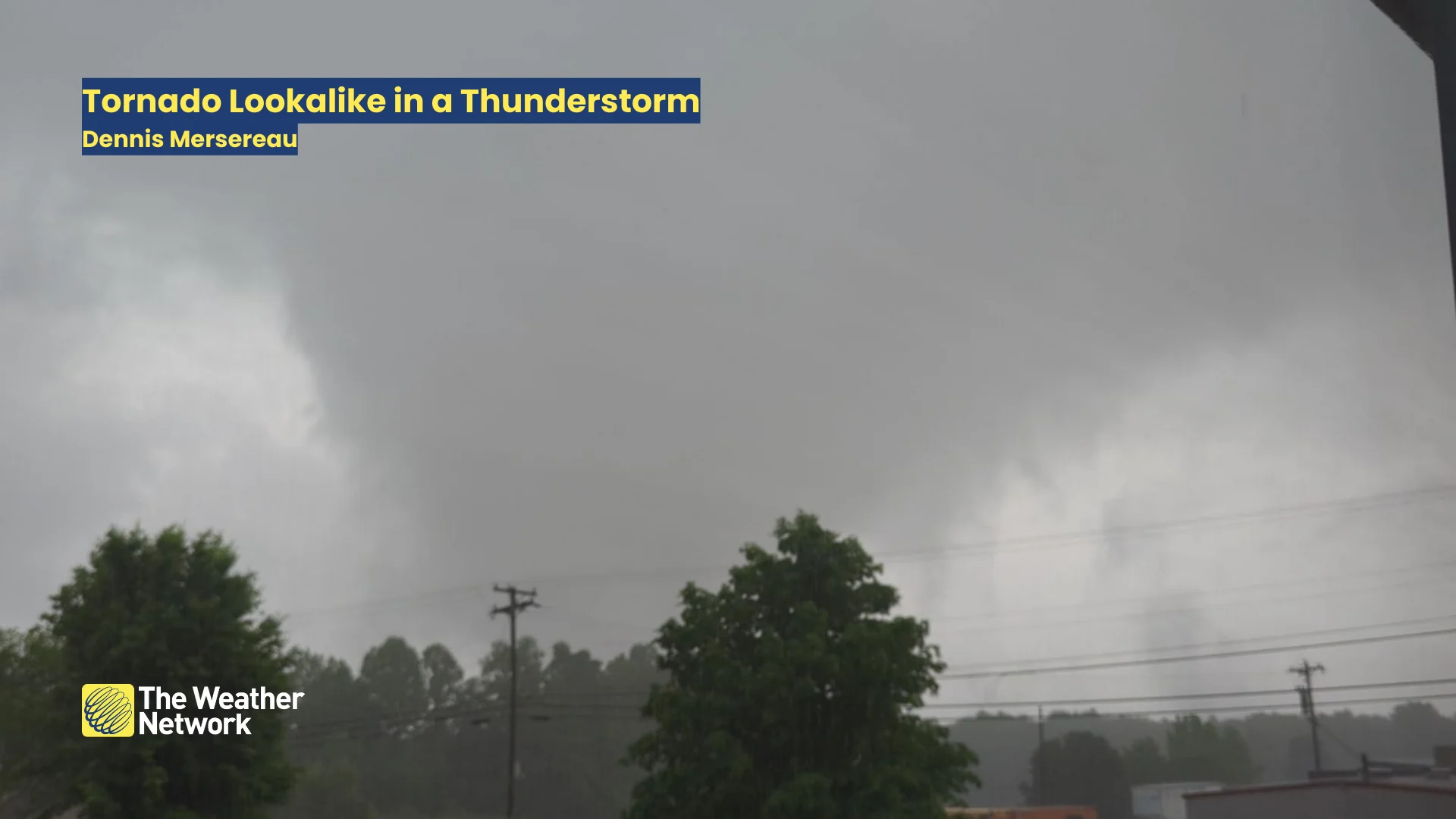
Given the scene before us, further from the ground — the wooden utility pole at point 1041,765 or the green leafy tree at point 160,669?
the green leafy tree at point 160,669

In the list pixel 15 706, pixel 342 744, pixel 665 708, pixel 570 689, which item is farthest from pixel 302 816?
pixel 665 708

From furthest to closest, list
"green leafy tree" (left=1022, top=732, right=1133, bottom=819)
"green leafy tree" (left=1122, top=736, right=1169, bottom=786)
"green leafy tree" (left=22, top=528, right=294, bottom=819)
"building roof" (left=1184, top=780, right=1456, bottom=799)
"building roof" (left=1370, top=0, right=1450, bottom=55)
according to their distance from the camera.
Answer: "green leafy tree" (left=1122, top=736, right=1169, bottom=786) → "green leafy tree" (left=1022, top=732, right=1133, bottom=819) → "building roof" (left=1184, top=780, right=1456, bottom=799) → "green leafy tree" (left=22, top=528, right=294, bottom=819) → "building roof" (left=1370, top=0, right=1450, bottom=55)

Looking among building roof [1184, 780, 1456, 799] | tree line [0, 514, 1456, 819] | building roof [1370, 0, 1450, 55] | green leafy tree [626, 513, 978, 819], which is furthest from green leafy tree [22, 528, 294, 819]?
building roof [1184, 780, 1456, 799]

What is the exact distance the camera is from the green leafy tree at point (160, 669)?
24266 mm

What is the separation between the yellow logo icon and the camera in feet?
80.5

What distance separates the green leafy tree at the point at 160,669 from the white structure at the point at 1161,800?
58598mm

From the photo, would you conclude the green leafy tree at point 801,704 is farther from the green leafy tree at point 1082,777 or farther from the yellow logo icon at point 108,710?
the green leafy tree at point 1082,777

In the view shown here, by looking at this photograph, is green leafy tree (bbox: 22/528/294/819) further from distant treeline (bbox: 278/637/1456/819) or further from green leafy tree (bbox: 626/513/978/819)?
distant treeline (bbox: 278/637/1456/819)

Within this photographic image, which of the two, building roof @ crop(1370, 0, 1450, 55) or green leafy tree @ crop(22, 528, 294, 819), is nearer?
building roof @ crop(1370, 0, 1450, 55)

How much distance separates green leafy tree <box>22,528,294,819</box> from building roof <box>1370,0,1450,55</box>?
26.0 m

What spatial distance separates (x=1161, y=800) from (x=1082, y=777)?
631 inches

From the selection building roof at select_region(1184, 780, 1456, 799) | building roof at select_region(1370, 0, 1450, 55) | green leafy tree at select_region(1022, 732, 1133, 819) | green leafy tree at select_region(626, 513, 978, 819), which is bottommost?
green leafy tree at select_region(1022, 732, 1133, 819)

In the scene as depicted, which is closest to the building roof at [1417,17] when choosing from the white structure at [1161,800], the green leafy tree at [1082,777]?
the white structure at [1161,800]

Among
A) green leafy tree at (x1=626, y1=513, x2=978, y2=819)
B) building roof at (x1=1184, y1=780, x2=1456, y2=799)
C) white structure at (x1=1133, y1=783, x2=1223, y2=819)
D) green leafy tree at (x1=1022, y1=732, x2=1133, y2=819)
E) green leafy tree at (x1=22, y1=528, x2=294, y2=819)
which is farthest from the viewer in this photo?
green leafy tree at (x1=1022, y1=732, x2=1133, y2=819)
